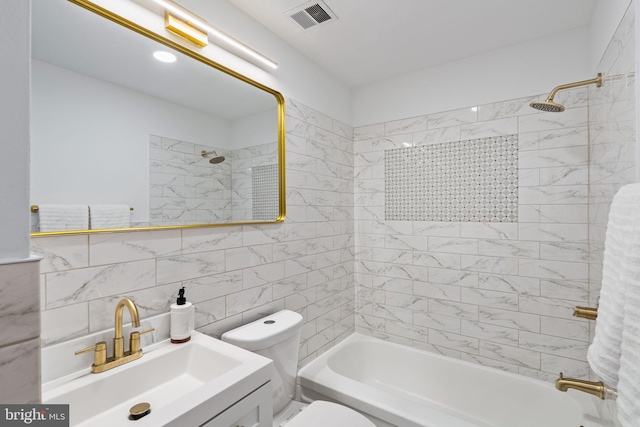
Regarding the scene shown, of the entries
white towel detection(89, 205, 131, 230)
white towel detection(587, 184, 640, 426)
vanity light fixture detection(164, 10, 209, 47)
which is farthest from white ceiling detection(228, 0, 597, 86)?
white towel detection(587, 184, 640, 426)

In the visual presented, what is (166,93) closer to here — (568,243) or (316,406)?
(316,406)

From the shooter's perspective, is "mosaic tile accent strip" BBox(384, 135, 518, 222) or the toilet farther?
"mosaic tile accent strip" BBox(384, 135, 518, 222)

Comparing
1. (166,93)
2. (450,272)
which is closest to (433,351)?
(450,272)

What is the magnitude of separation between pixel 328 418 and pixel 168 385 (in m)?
0.76

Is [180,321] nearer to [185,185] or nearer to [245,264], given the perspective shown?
[245,264]

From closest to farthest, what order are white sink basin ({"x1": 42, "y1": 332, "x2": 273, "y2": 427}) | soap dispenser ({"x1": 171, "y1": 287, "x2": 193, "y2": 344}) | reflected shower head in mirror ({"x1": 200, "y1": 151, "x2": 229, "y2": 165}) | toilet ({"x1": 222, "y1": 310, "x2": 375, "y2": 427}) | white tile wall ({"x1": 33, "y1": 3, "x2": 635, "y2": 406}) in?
white sink basin ({"x1": 42, "y1": 332, "x2": 273, "y2": 427}), white tile wall ({"x1": 33, "y1": 3, "x2": 635, "y2": 406}), soap dispenser ({"x1": 171, "y1": 287, "x2": 193, "y2": 344}), toilet ({"x1": 222, "y1": 310, "x2": 375, "y2": 427}), reflected shower head in mirror ({"x1": 200, "y1": 151, "x2": 229, "y2": 165})

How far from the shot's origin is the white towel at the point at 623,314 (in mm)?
651

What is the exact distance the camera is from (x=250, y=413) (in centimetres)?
113

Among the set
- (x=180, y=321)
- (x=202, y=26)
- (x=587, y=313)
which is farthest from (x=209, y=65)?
(x=587, y=313)

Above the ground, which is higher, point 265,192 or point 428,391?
point 265,192

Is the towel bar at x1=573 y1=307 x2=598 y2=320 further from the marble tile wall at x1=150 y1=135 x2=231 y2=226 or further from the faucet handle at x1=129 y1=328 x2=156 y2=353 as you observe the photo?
the faucet handle at x1=129 y1=328 x2=156 y2=353

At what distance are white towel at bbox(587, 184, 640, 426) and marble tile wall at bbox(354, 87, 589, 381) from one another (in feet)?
4.21

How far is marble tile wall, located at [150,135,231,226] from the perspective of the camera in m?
1.35

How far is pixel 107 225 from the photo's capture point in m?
1.18
